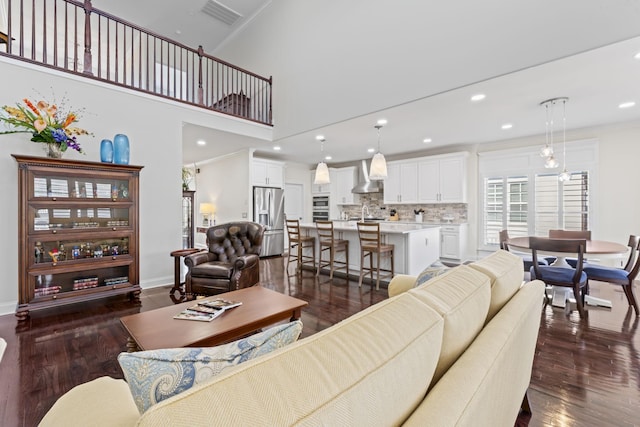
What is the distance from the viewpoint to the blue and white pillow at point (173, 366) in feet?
1.97

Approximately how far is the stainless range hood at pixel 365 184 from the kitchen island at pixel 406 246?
2.75 metres

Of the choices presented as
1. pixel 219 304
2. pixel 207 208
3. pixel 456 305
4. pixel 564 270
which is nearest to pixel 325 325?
pixel 219 304

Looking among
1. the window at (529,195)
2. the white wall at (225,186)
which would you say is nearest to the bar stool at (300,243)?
the white wall at (225,186)

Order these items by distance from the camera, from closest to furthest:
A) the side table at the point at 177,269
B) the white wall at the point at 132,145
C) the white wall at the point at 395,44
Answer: the white wall at the point at 395,44 < the white wall at the point at 132,145 < the side table at the point at 177,269

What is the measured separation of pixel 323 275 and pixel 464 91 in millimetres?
3452

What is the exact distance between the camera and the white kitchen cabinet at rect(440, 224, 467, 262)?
6164 millimetres

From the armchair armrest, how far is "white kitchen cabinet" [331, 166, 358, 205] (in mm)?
5082

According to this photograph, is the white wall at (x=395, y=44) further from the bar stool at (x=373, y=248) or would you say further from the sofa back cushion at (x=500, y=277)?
the sofa back cushion at (x=500, y=277)

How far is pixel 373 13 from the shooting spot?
160 inches

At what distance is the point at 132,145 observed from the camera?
159 inches

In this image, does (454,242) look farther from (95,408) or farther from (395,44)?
(95,408)

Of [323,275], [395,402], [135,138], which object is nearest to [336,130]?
[323,275]

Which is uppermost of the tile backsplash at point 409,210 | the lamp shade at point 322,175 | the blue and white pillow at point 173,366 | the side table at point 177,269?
the lamp shade at point 322,175

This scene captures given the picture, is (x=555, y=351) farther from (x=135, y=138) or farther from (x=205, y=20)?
(x=205, y=20)
